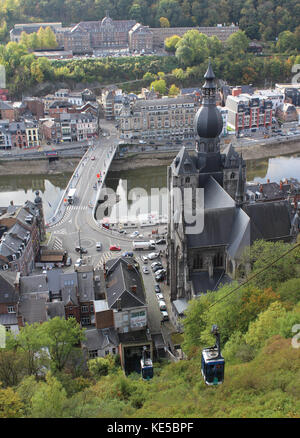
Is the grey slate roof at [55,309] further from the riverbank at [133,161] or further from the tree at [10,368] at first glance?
the riverbank at [133,161]

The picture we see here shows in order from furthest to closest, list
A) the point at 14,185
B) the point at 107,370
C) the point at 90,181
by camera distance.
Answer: the point at 14,185, the point at 90,181, the point at 107,370

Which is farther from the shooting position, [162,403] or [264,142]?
[264,142]

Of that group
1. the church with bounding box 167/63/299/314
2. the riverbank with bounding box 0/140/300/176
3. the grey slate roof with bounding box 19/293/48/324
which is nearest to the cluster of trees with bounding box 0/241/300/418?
the church with bounding box 167/63/299/314

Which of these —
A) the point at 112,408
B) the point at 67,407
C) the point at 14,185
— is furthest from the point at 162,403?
the point at 14,185

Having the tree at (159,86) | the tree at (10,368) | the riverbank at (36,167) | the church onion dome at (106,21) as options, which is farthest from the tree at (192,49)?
the tree at (10,368)

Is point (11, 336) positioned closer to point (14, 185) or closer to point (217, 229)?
point (217, 229)

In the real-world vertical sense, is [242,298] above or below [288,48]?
below

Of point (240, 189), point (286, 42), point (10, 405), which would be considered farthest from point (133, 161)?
point (286, 42)
